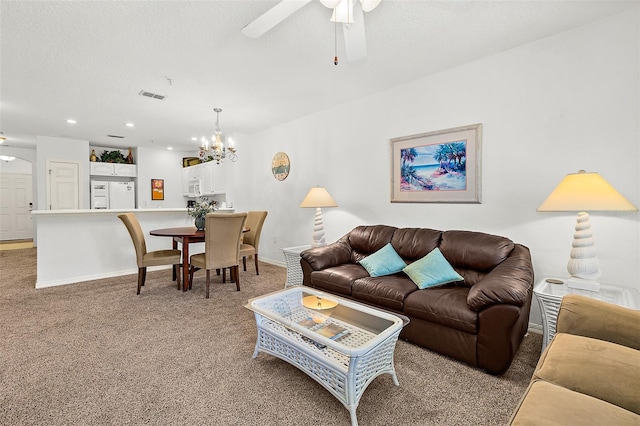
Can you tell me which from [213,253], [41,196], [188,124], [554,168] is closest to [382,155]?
[554,168]

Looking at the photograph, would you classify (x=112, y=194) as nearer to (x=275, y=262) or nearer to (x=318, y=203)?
(x=275, y=262)

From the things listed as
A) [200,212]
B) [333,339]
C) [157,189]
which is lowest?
[333,339]

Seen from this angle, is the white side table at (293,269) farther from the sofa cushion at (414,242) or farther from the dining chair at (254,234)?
the sofa cushion at (414,242)

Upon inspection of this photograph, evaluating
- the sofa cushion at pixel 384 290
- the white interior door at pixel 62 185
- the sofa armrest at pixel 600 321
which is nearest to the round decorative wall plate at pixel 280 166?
the sofa cushion at pixel 384 290

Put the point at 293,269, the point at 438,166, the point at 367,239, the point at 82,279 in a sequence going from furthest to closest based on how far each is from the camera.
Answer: the point at 82,279, the point at 293,269, the point at 367,239, the point at 438,166

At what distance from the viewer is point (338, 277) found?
9.37ft

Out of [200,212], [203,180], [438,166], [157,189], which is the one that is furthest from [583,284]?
[157,189]

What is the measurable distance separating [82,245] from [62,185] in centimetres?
310

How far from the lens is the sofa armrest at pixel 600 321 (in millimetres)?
1376

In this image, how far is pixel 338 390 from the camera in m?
1.58

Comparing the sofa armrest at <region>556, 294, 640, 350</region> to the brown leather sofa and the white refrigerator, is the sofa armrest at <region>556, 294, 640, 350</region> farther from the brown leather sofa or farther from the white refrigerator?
the white refrigerator

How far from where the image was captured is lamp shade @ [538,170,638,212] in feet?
6.15

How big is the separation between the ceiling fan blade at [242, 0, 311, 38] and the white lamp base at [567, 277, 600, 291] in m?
2.53

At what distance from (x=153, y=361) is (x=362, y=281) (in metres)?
1.73
